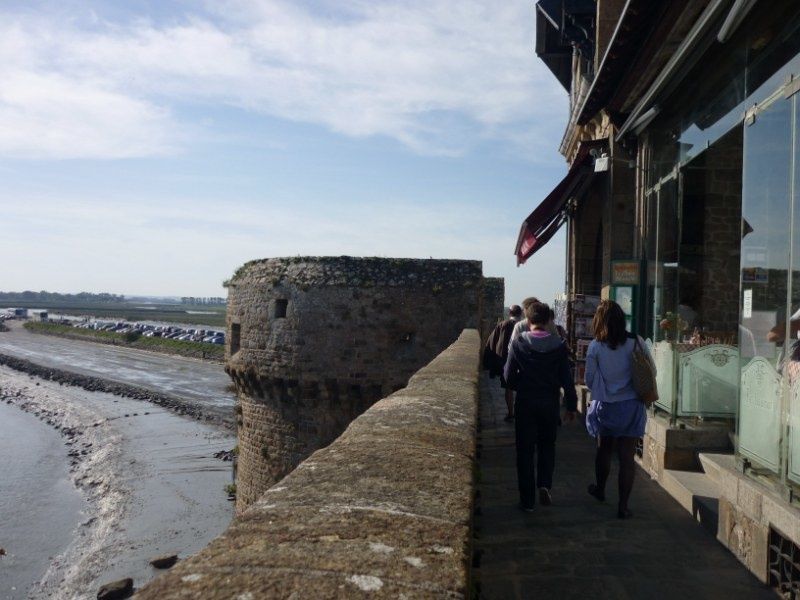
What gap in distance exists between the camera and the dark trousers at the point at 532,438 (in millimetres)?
5121

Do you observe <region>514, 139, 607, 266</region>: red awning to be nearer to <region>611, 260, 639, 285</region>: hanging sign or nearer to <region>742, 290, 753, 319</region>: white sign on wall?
<region>611, 260, 639, 285</region>: hanging sign

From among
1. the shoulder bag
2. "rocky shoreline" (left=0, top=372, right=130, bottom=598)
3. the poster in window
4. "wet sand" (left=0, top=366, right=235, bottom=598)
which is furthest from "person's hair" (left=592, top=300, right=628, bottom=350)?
"rocky shoreline" (left=0, top=372, right=130, bottom=598)

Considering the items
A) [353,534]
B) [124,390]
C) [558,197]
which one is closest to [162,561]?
[558,197]

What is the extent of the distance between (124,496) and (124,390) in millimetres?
26687

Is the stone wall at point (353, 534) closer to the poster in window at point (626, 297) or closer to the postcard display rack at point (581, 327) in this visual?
the poster in window at point (626, 297)

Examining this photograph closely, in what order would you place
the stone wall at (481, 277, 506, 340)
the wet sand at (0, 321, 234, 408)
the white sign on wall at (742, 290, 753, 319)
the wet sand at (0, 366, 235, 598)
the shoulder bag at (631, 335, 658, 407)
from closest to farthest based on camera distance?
the white sign on wall at (742, 290, 753, 319)
the shoulder bag at (631, 335, 658, 407)
the wet sand at (0, 366, 235, 598)
the stone wall at (481, 277, 506, 340)
the wet sand at (0, 321, 234, 408)

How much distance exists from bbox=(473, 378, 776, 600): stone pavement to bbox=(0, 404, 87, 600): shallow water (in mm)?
15518

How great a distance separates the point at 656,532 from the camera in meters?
4.68

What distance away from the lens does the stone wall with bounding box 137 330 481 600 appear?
4.74ft

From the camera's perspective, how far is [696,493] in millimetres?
5051

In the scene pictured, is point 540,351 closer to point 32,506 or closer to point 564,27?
point 564,27

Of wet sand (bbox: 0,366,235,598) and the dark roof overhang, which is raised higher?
the dark roof overhang

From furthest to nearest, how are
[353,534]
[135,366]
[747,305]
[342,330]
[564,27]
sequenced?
[135,366]
[342,330]
[564,27]
[747,305]
[353,534]

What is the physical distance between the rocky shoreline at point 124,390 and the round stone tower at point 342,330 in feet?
78.7
